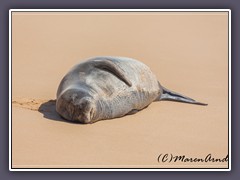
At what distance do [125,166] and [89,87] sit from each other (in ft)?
6.22

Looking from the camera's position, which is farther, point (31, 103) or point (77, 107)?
point (31, 103)

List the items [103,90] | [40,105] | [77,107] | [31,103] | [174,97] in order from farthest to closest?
1. [174,97]
2. [31,103]
3. [40,105]
4. [103,90]
5. [77,107]

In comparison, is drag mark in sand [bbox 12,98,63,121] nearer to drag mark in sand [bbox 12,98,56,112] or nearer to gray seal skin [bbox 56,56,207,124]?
drag mark in sand [bbox 12,98,56,112]

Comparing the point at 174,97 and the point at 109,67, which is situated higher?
the point at 109,67

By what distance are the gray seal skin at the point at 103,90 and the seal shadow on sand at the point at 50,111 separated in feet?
0.31

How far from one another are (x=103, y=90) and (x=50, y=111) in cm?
99

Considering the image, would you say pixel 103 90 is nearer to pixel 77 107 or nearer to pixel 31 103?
pixel 77 107

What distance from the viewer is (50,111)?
7977 mm

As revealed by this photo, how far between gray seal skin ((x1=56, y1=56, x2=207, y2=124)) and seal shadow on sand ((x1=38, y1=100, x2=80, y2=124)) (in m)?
0.09

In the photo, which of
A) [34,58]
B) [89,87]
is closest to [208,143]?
[89,87]

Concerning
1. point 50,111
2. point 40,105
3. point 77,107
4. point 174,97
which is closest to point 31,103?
point 40,105

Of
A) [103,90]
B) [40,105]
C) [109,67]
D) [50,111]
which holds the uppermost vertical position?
[109,67]

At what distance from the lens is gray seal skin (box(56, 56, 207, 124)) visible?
7340mm

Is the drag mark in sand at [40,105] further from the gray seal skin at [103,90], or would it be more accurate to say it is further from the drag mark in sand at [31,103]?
the gray seal skin at [103,90]
